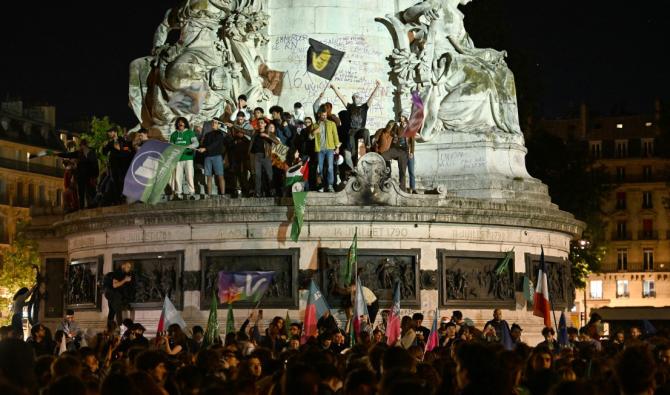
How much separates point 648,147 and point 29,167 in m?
35.9

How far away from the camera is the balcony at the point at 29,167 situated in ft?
246

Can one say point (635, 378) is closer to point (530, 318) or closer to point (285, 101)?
point (530, 318)

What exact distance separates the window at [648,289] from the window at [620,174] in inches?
243

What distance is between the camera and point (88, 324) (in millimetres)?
29984

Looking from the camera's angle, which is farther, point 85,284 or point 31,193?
point 31,193

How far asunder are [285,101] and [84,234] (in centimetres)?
534

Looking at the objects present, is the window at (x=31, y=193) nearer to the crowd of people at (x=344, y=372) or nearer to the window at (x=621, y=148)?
the window at (x=621, y=148)

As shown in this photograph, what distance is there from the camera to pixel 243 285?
89.3 ft

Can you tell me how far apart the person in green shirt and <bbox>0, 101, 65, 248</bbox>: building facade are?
40643 millimetres

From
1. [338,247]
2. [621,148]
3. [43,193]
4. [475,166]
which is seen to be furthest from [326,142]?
[621,148]

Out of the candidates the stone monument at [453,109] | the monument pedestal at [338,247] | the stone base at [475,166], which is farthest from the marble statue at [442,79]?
the monument pedestal at [338,247]

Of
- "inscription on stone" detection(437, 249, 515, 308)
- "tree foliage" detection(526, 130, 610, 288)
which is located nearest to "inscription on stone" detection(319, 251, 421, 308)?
"inscription on stone" detection(437, 249, 515, 308)

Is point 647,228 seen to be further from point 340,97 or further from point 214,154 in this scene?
point 214,154

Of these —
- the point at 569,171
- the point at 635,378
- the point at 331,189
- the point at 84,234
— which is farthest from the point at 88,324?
the point at 569,171
